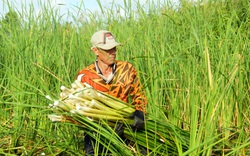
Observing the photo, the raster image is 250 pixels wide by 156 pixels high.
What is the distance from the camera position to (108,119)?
2074 millimetres

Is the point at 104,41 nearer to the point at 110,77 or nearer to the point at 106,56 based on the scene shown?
the point at 106,56

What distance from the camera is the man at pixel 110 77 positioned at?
100 inches

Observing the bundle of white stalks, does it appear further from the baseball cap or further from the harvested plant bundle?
the baseball cap

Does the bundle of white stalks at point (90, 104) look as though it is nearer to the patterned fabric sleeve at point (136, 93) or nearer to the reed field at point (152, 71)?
the reed field at point (152, 71)

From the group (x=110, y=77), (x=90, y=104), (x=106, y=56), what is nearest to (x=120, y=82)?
(x=110, y=77)

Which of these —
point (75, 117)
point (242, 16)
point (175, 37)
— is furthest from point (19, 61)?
point (242, 16)

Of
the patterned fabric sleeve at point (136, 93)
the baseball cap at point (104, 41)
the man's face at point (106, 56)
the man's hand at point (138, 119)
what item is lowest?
the man's hand at point (138, 119)

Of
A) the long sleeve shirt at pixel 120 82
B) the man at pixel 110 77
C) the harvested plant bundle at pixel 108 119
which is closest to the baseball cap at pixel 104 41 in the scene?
the man at pixel 110 77

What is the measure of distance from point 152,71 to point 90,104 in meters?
0.98

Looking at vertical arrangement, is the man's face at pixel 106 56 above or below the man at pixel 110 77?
above

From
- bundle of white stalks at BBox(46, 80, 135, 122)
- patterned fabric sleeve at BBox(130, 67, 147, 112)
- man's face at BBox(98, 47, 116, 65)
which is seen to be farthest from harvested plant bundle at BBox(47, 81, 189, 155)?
man's face at BBox(98, 47, 116, 65)

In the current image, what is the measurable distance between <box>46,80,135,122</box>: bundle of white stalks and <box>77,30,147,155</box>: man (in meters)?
0.42

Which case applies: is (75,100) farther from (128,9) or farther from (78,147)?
(128,9)

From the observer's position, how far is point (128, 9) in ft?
12.4
